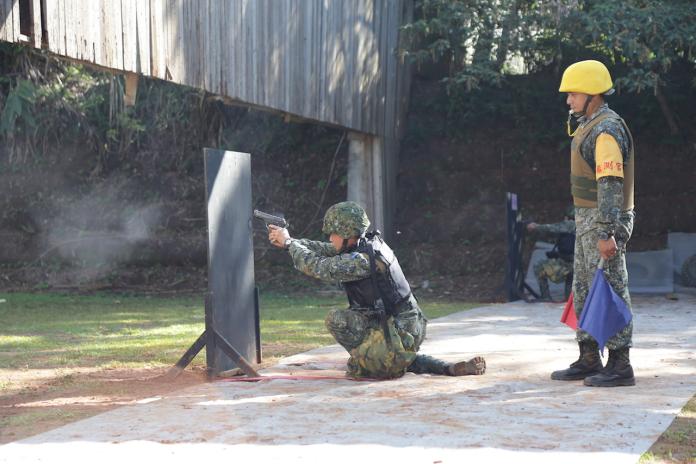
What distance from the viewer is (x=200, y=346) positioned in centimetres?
632

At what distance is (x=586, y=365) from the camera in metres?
5.85

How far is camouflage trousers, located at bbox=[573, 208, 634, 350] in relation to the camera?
558 cm

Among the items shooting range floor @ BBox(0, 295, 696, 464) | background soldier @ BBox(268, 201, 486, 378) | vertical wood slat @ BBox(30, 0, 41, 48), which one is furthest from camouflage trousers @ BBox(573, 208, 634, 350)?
vertical wood slat @ BBox(30, 0, 41, 48)

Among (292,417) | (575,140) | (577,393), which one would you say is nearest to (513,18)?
(575,140)

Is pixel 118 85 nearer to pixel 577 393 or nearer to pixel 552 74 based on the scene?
pixel 552 74

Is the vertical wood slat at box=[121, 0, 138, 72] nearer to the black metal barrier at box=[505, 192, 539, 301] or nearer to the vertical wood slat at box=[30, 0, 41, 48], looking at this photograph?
the vertical wood slat at box=[30, 0, 41, 48]

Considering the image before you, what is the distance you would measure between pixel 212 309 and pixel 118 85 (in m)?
8.87

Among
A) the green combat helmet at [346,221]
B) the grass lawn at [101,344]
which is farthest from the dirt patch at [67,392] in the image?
the green combat helmet at [346,221]

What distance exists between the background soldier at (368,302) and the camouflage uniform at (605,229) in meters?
0.90

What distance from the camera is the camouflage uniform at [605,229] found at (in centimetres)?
548

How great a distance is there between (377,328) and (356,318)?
15 centimetres

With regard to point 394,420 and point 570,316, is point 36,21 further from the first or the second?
point 570,316

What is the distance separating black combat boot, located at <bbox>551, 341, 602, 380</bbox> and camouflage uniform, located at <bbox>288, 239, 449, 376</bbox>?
803mm

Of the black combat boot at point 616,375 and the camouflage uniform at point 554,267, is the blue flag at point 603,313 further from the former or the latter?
the camouflage uniform at point 554,267
